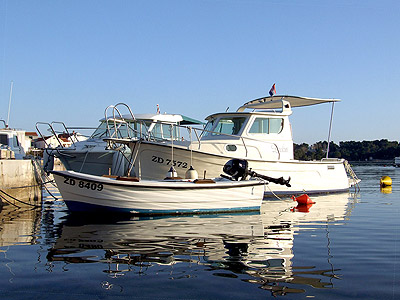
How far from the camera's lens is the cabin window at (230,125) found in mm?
15539

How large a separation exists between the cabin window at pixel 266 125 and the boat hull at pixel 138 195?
5135 millimetres

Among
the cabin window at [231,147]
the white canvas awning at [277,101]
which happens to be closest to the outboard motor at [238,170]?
the cabin window at [231,147]

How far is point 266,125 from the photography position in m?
15.7

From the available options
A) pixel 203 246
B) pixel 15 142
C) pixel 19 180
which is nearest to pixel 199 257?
pixel 203 246

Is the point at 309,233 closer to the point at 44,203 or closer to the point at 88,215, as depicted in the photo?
the point at 88,215

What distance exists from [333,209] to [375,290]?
793 centimetres

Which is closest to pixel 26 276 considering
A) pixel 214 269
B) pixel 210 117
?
pixel 214 269

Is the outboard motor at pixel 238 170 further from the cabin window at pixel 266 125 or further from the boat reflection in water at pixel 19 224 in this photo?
the boat reflection in water at pixel 19 224

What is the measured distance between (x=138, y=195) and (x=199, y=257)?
4069 mm

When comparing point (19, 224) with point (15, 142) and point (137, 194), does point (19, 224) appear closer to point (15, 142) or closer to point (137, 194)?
point (137, 194)

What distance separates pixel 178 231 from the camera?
811 centimetres

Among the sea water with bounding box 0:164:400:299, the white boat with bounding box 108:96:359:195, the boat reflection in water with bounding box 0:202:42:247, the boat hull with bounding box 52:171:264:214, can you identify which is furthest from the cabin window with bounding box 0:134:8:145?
the boat hull with bounding box 52:171:264:214

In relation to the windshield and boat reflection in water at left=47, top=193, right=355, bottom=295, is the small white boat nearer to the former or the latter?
boat reflection in water at left=47, top=193, right=355, bottom=295

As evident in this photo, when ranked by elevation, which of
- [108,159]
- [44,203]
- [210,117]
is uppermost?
[210,117]
